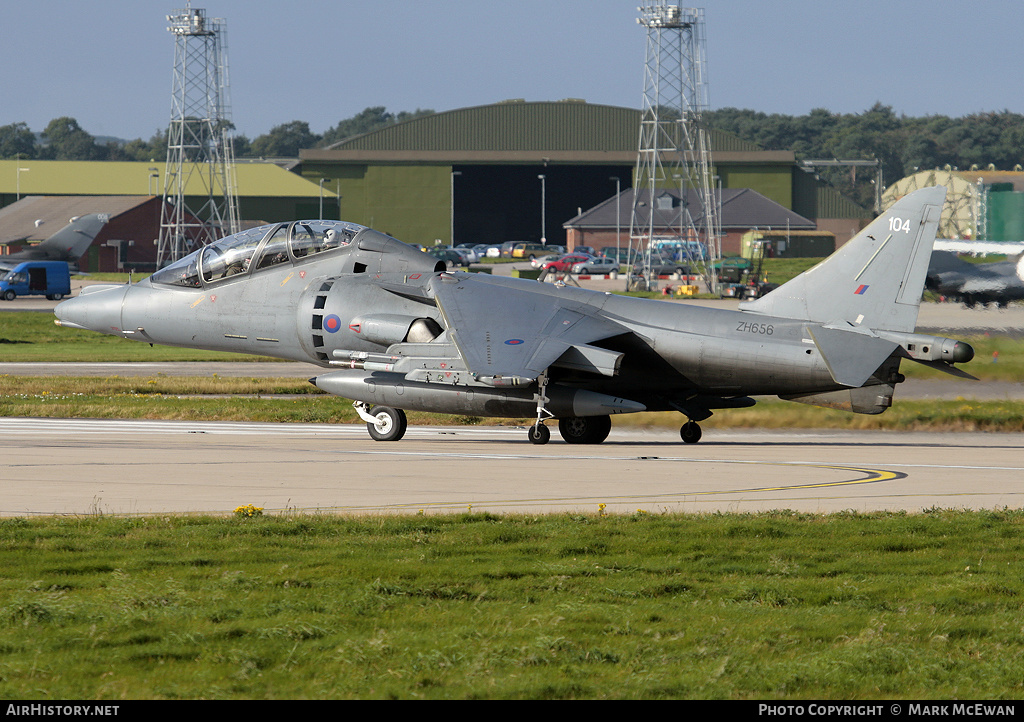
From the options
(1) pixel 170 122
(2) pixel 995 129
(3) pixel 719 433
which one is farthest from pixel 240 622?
(2) pixel 995 129

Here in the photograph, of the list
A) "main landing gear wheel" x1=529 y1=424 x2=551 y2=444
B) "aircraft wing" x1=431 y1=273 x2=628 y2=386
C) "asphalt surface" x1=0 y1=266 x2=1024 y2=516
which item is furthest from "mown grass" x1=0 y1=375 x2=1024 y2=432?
"aircraft wing" x1=431 y1=273 x2=628 y2=386

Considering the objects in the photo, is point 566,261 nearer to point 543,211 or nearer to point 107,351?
point 543,211

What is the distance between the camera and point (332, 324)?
850 inches

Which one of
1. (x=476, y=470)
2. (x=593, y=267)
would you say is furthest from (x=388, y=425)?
(x=593, y=267)

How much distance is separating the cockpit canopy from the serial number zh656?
6068 millimetres

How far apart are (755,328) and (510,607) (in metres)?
12.0

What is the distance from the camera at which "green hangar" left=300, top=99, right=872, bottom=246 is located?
130m

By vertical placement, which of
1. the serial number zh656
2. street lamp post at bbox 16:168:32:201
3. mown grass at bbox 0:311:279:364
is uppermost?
street lamp post at bbox 16:168:32:201

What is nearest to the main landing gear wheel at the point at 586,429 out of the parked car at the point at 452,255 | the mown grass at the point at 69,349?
the mown grass at the point at 69,349

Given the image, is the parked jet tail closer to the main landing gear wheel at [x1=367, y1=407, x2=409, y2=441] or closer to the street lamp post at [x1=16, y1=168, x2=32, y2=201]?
the street lamp post at [x1=16, y1=168, x2=32, y2=201]

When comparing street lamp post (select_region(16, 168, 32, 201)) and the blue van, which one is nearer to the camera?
the blue van

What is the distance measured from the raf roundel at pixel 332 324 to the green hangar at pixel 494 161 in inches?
4222

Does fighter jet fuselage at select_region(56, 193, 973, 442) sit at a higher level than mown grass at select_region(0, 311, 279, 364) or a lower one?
higher

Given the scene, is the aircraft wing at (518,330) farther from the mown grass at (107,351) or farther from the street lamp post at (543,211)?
the street lamp post at (543,211)
